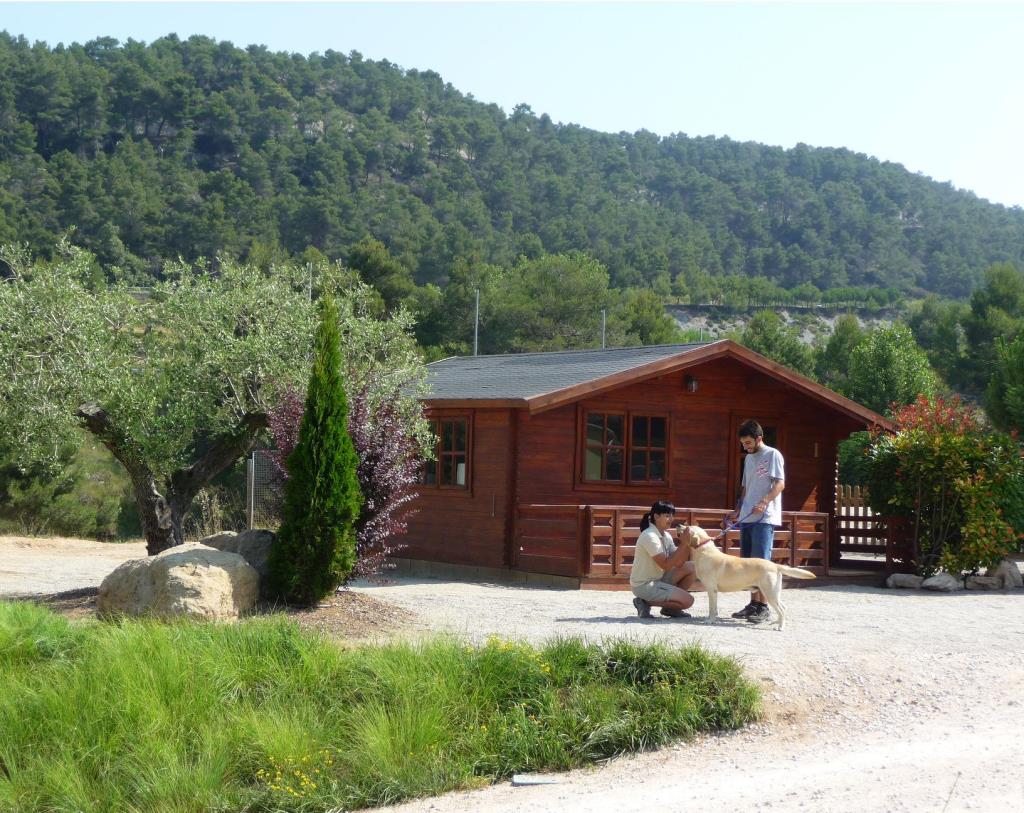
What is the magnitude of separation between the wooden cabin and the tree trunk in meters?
2.99

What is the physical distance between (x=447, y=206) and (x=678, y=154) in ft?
157

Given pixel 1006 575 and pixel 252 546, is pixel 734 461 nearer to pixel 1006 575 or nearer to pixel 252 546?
pixel 1006 575

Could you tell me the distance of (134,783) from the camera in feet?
25.5

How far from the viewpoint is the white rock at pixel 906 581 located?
1566 cm

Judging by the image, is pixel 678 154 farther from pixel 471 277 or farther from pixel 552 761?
pixel 552 761

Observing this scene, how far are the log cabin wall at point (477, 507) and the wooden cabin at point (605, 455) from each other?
21mm

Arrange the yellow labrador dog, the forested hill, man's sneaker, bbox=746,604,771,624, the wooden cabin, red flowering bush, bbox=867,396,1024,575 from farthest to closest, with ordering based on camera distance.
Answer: the forested hill < the wooden cabin < red flowering bush, bbox=867,396,1024,575 < man's sneaker, bbox=746,604,771,624 < the yellow labrador dog

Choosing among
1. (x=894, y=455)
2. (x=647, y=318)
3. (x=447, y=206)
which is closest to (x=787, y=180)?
(x=447, y=206)

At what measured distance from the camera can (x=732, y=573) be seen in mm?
10547

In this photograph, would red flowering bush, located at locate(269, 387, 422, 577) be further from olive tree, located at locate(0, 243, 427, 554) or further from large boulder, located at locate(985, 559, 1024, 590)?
large boulder, located at locate(985, 559, 1024, 590)

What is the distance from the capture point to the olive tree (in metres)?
12.7

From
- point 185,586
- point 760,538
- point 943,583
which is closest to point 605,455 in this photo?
point 943,583

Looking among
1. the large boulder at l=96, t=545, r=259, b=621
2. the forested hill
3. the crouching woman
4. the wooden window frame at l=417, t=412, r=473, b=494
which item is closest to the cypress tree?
the large boulder at l=96, t=545, r=259, b=621

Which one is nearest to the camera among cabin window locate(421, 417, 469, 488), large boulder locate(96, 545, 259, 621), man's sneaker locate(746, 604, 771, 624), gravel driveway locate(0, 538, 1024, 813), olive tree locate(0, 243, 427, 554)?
gravel driveway locate(0, 538, 1024, 813)
